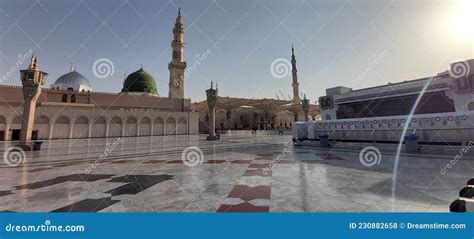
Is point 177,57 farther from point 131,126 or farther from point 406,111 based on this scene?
point 406,111

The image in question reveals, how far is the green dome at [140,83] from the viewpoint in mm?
44656

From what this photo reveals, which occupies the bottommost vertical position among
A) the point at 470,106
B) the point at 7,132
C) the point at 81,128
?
the point at 7,132

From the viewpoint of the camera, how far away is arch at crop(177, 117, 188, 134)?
4024cm

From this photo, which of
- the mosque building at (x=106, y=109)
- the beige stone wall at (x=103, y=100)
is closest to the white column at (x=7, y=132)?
the mosque building at (x=106, y=109)

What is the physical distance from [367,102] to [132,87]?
145 feet

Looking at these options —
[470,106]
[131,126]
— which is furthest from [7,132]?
[470,106]

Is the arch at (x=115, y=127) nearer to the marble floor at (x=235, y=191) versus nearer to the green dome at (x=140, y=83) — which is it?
the green dome at (x=140, y=83)

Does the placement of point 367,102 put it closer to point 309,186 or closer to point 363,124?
point 363,124

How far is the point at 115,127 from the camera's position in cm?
3359

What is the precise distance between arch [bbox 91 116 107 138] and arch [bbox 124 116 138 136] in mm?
3164

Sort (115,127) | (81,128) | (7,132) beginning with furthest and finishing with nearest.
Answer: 1. (115,127)
2. (81,128)
3. (7,132)

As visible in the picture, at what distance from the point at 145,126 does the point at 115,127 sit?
4.63 metres
